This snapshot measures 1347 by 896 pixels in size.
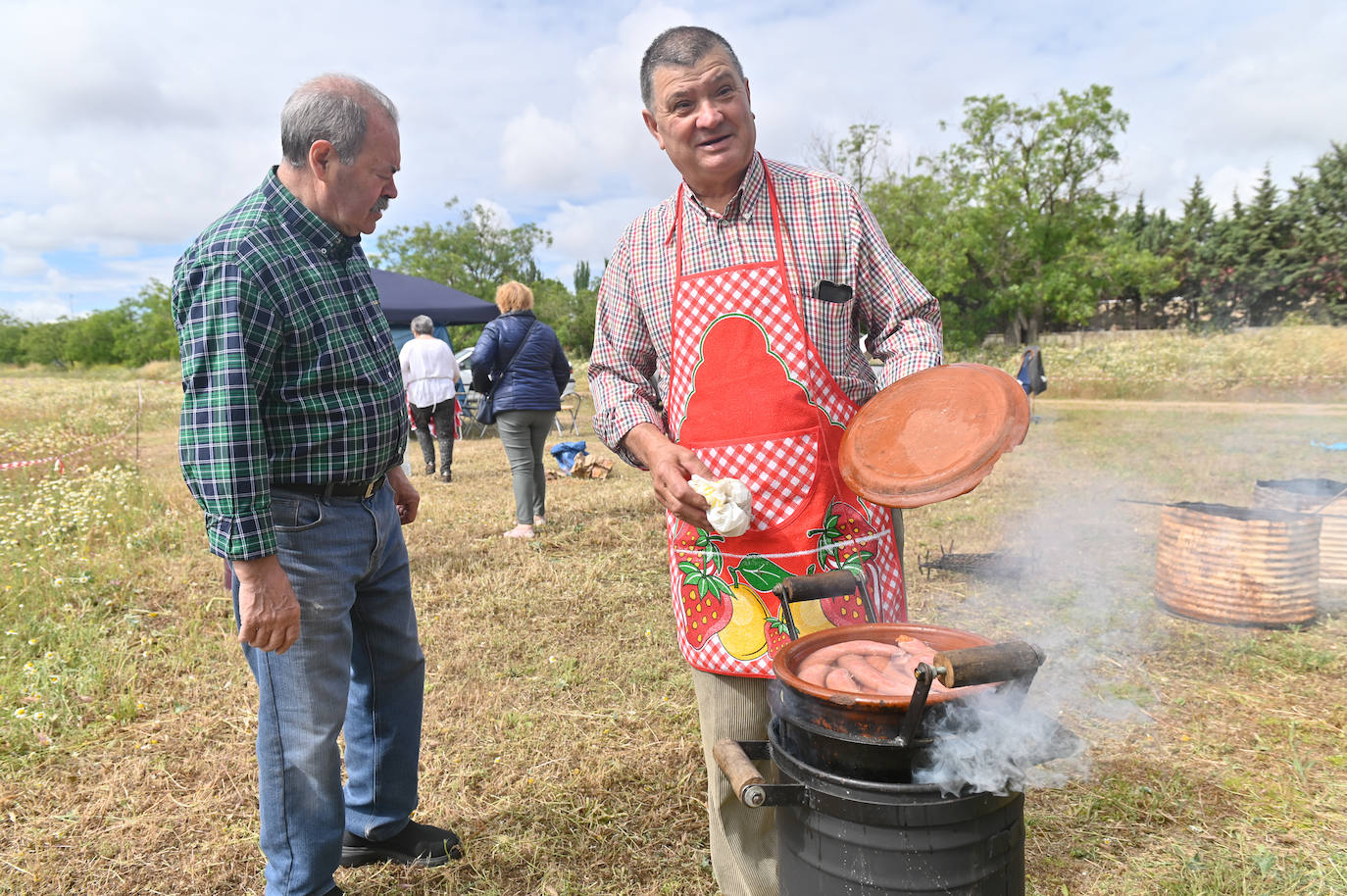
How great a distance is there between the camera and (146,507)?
7.67 metres

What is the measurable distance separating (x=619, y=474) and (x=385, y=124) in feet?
27.2

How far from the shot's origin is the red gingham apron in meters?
2.21

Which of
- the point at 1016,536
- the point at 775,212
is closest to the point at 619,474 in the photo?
the point at 1016,536

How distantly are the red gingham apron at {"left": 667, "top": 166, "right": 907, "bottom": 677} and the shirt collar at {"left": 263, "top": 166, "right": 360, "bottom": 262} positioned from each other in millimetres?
→ 1020

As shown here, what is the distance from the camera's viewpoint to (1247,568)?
4785mm

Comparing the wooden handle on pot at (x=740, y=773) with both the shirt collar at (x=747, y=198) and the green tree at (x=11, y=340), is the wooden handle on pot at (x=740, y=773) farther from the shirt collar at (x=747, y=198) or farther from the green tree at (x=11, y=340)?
the green tree at (x=11, y=340)

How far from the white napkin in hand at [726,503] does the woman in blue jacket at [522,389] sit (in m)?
5.13

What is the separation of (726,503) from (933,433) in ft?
1.78

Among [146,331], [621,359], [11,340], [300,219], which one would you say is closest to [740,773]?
[621,359]

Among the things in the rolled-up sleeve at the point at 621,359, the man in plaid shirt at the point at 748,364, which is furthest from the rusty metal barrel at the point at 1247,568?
the rolled-up sleeve at the point at 621,359

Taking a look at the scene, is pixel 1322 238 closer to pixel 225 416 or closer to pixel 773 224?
pixel 773 224

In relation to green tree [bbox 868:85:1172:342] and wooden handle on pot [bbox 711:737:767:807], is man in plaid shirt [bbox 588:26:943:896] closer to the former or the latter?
wooden handle on pot [bbox 711:737:767:807]

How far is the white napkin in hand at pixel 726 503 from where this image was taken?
2047 mm

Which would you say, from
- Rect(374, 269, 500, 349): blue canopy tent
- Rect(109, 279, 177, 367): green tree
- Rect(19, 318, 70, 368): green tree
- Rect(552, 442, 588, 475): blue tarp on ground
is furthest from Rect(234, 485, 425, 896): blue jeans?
Rect(19, 318, 70, 368): green tree
